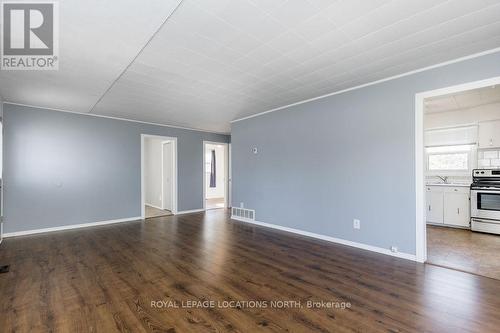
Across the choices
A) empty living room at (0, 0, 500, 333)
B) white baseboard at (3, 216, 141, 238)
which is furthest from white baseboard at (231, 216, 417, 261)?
white baseboard at (3, 216, 141, 238)

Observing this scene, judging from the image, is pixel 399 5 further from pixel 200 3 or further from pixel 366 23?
pixel 200 3

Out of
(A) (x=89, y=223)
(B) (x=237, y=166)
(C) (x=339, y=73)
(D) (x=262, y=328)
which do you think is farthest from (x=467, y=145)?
(A) (x=89, y=223)

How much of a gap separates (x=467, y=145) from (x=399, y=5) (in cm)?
484

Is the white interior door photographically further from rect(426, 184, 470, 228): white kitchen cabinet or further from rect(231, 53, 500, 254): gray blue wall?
rect(426, 184, 470, 228): white kitchen cabinet

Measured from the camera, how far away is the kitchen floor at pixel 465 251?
2.93m

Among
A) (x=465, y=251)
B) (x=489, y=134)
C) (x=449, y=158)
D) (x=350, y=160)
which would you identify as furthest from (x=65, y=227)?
(x=489, y=134)

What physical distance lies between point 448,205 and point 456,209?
15 centimetres

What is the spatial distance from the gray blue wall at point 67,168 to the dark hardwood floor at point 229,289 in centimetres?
101

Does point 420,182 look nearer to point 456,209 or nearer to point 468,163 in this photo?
point 456,209

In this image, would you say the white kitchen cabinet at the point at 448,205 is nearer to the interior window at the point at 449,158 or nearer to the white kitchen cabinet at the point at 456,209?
the white kitchen cabinet at the point at 456,209

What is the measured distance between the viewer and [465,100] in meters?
4.48

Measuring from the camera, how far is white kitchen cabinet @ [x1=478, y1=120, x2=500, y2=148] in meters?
4.63

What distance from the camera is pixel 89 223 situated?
5.32 meters

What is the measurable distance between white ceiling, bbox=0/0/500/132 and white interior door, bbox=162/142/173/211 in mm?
3026
